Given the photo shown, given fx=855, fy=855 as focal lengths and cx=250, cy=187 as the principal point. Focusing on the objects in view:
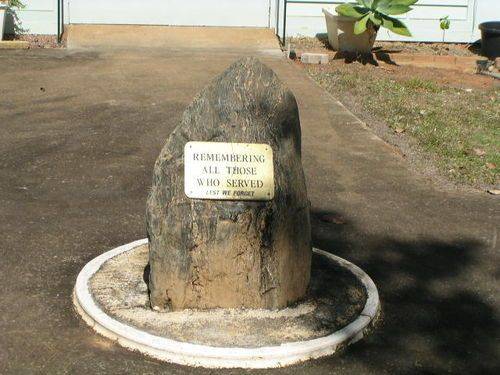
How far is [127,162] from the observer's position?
27.2 feet

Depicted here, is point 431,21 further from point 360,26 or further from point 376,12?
point 360,26

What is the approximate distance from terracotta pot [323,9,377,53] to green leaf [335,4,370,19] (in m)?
0.26

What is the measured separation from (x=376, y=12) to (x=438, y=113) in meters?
3.58

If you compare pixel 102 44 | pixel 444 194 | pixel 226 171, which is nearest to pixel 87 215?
pixel 226 171

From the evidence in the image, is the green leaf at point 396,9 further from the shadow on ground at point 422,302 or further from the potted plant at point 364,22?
the shadow on ground at point 422,302

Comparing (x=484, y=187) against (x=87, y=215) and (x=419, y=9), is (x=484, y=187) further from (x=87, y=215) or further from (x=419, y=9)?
(x=419, y=9)

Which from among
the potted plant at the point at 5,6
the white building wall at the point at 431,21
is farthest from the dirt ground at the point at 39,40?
the white building wall at the point at 431,21

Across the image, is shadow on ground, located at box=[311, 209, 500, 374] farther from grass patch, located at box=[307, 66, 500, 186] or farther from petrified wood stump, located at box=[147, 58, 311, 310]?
grass patch, located at box=[307, 66, 500, 186]

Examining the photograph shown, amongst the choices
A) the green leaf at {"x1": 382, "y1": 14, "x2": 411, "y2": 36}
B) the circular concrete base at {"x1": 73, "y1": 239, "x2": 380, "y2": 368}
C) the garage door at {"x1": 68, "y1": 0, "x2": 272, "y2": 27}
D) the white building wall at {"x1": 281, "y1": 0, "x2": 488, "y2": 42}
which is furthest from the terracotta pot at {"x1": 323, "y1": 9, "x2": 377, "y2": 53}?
the circular concrete base at {"x1": 73, "y1": 239, "x2": 380, "y2": 368}

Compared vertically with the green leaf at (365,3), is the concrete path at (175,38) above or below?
below

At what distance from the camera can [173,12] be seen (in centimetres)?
1562

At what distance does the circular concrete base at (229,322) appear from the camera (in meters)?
4.54

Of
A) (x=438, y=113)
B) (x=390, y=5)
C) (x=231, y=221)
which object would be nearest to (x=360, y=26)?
(x=390, y=5)

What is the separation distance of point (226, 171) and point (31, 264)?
1.71 m
